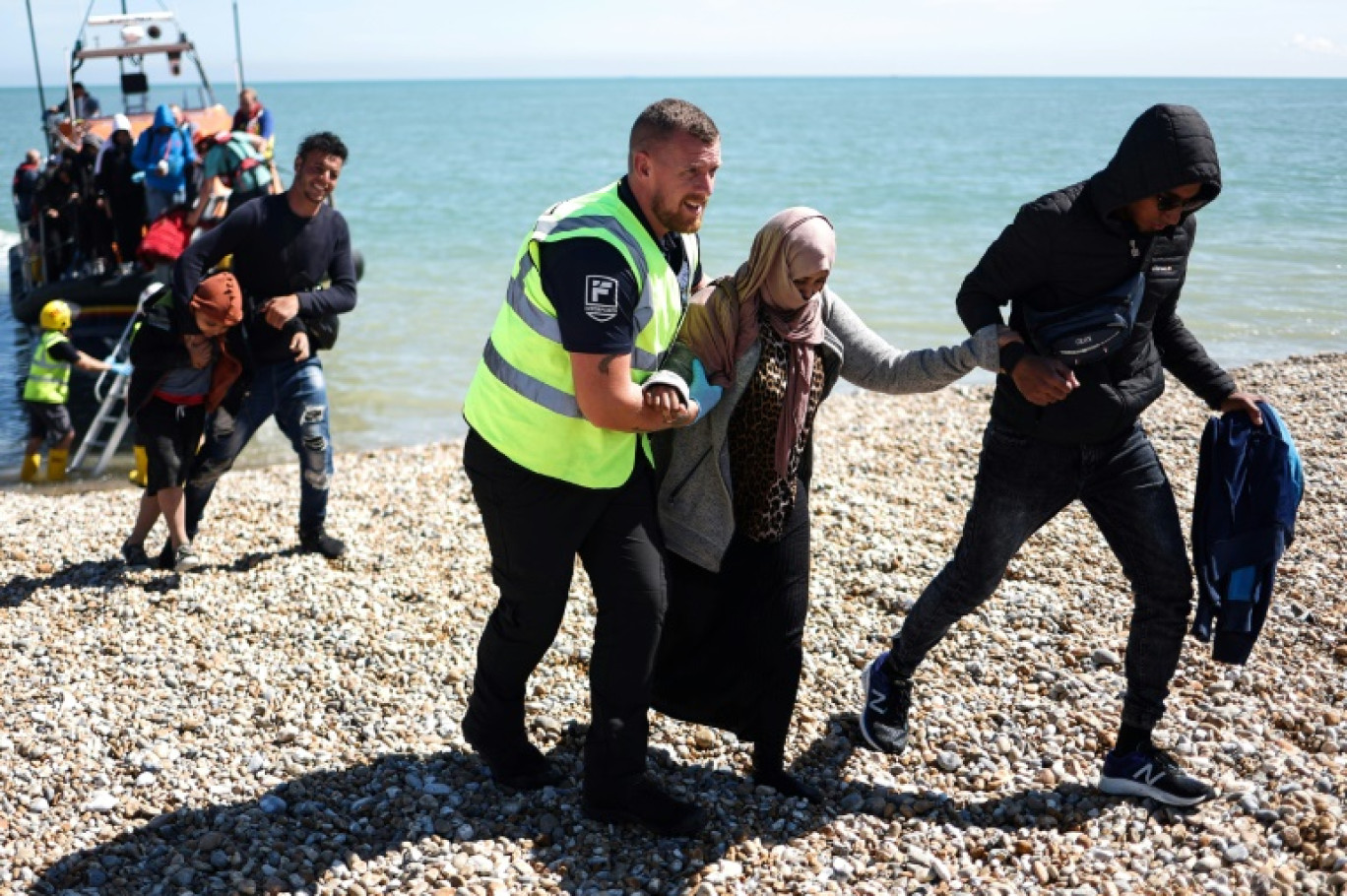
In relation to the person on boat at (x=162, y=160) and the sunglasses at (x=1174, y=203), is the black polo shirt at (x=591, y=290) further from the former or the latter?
the person on boat at (x=162, y=160)

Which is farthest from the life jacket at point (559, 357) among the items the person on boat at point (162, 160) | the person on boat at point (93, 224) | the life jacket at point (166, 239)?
the person on boat at point (93, 224)

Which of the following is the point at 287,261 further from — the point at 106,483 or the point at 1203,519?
the point at 106,483

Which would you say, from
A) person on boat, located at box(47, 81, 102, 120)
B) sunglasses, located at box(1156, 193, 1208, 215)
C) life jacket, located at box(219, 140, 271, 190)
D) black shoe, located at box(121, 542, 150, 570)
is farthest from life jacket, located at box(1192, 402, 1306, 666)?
person on boat, located at box(47, 81, 102, 120)

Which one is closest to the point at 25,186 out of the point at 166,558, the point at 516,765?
the point at 166,558

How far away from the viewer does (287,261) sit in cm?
534

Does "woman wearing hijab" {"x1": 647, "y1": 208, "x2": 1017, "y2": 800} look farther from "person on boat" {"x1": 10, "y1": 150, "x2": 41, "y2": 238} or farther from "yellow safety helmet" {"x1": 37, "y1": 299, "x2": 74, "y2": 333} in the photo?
"person on boat" {"x1": 10, "y1": 150, "x2": 41, "y2": 238}

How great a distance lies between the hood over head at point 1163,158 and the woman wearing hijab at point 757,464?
478mm

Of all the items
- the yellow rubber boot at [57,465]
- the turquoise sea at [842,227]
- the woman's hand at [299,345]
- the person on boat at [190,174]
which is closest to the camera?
the woman's hand at [299,345]

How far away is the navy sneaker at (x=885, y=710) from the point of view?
3883mm

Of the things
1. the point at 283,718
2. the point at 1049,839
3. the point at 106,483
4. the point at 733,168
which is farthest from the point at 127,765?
the point at 733,168

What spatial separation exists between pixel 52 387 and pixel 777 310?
22.8ft

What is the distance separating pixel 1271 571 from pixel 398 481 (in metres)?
5.16

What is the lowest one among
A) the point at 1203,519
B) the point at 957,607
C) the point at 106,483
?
the point at 106,483

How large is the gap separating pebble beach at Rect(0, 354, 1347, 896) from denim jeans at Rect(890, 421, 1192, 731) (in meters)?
0.41
